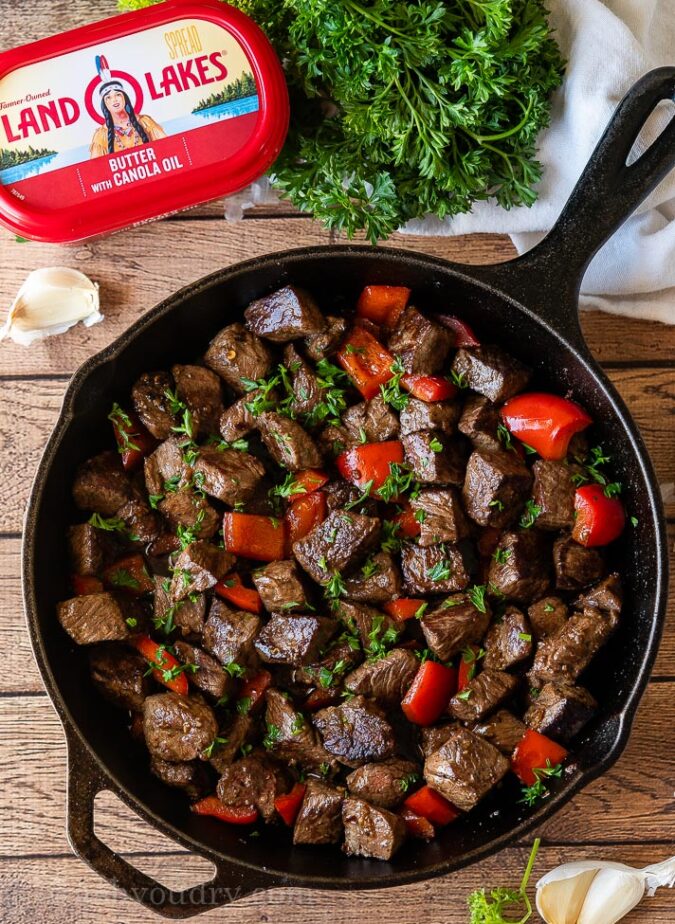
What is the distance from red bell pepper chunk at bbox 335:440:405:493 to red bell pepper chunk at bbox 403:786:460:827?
116 cm

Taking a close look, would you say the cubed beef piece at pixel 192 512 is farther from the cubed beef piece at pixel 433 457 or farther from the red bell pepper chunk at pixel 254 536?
the cubed beef piece at pixel 433 457

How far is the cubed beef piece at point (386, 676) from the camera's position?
11.5 ft

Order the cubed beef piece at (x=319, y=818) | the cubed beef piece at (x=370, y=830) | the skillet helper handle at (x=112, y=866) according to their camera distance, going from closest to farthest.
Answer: the skillet helper handle at (x=112, y=866)
the cubed beef piece at (x=370, y=830)
the cubed beef piece at (x=319, y=818)

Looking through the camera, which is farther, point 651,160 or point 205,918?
point 205,918

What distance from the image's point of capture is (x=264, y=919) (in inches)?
144

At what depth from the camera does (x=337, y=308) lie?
147 inches

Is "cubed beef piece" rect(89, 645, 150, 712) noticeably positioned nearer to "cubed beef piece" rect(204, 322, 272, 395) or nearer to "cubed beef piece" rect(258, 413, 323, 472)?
"cubed beef piece" rect(258, 413, 323, 472)

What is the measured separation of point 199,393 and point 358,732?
143 cm

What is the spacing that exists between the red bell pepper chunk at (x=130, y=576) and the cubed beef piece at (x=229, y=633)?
11.6 inches

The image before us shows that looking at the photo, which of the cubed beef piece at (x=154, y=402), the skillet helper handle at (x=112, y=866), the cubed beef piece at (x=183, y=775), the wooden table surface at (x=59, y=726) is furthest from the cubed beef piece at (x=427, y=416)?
the skillet helper handle at (x=112, y=866)

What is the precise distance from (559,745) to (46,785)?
203 centimetres

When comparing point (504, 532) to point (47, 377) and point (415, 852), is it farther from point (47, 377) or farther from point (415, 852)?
point (47, 377)

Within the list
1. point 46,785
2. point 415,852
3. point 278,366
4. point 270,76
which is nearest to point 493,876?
point 415,852

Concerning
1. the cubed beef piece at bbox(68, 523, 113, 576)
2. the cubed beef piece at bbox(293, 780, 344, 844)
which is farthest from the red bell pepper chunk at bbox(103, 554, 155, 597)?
the cubed beef piece at bbox(293, 780, 344, 844)
